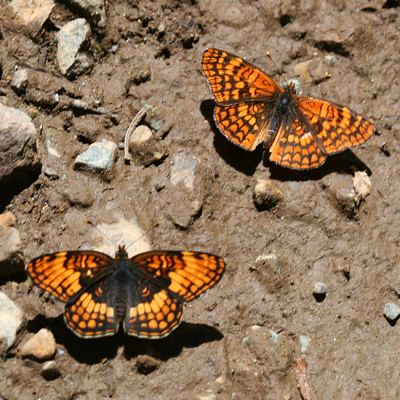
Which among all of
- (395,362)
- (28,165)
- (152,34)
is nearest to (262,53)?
(152,34)

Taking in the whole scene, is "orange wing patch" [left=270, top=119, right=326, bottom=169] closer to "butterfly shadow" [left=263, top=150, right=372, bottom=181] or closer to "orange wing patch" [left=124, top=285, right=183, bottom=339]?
"butterfly shadow" [left=263, top=150, right=372, bottom=181]

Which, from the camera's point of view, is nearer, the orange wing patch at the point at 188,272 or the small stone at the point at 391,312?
the orange wing patch at the point at 188,272

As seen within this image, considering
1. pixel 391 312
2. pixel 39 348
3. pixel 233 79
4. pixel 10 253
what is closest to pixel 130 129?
pixel 233 79

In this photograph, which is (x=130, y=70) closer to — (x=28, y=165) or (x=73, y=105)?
(x=73, y=105)

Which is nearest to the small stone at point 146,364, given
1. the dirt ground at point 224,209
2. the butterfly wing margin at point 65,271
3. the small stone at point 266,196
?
the dirt ground at point 224,209

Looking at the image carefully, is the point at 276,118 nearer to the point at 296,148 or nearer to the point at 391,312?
the point at 296,148

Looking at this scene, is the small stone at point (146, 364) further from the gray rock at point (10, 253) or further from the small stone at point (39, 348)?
the gray rock at point (10, 253)

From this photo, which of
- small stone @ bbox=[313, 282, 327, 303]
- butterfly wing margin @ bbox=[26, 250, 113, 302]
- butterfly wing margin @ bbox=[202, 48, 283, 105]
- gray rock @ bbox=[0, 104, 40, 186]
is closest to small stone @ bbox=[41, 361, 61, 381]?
butterfly wing margin @ bbox=[26, 250, 113, 302]
